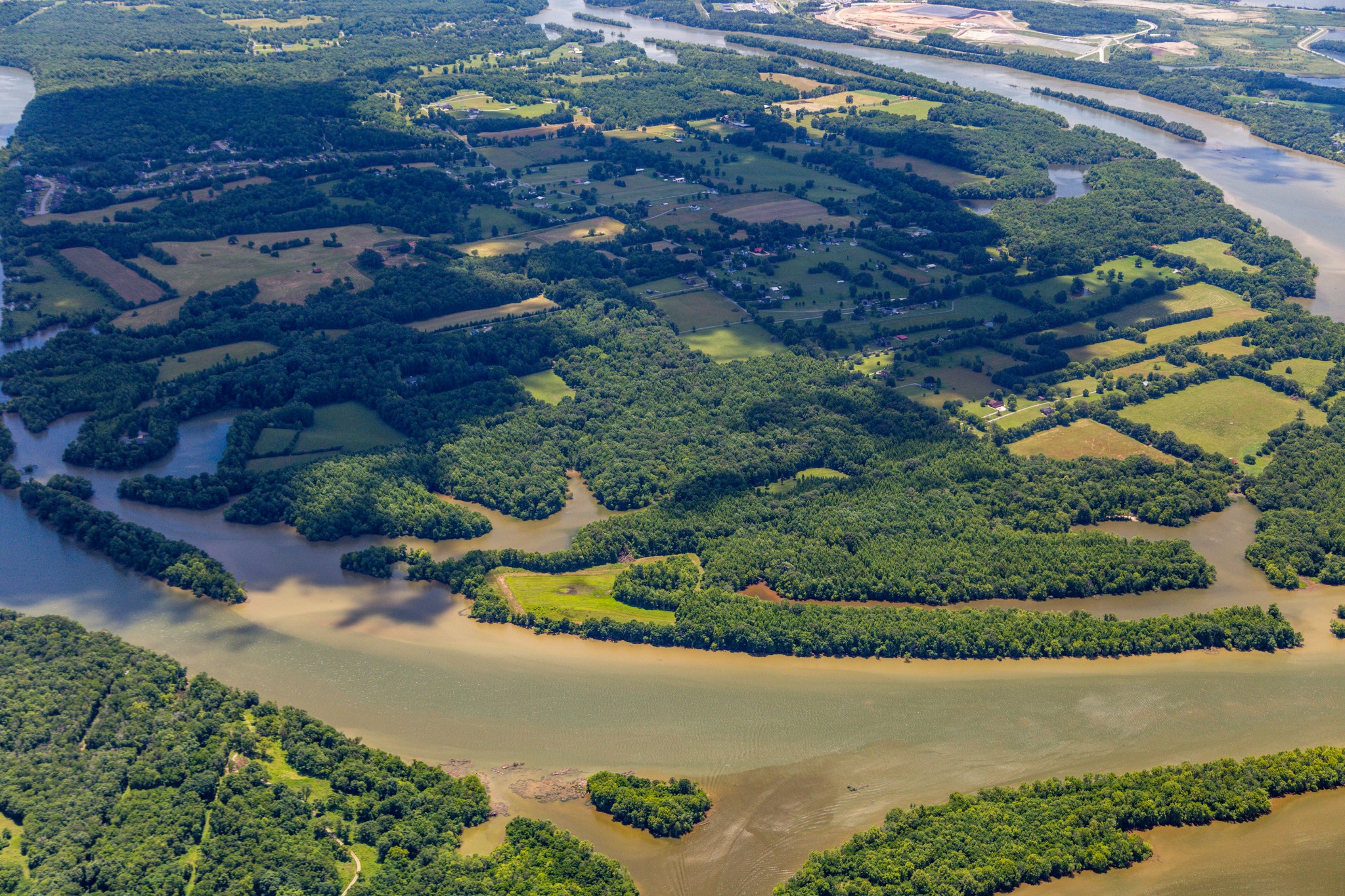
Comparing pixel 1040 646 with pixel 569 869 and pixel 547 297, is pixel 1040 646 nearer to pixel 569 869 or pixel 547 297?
pixel 569 869

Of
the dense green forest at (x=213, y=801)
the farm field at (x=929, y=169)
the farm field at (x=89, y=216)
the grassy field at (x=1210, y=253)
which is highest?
the farm field at (x=929, y=169)

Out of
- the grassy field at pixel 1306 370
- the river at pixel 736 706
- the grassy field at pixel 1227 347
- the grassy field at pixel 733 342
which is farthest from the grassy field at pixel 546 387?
the grassy field at pixel 1306 370

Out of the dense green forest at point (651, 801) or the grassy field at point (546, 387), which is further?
the grassy field at point (546, 387)

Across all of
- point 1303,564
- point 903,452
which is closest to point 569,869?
point 903,452

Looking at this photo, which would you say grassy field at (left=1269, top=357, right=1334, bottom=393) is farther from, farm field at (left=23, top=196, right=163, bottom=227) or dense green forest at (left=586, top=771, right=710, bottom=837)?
farm field at (left=23, top=196, right=163, bottom=227)

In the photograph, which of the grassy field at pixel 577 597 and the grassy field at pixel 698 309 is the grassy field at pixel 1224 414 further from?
the grassy field at pixel 577 597

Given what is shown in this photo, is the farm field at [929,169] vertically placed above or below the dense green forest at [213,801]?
above
